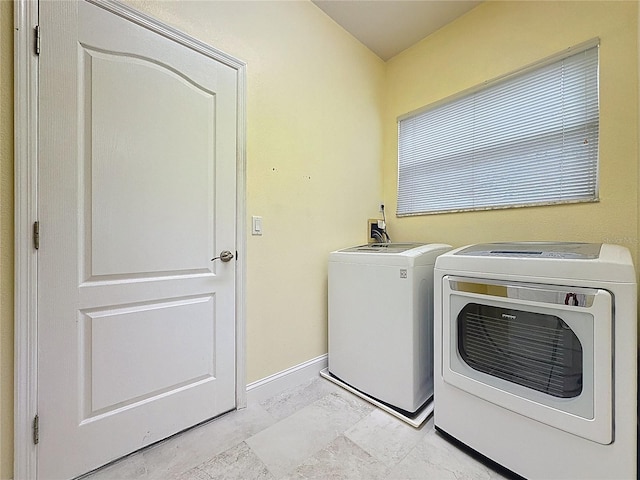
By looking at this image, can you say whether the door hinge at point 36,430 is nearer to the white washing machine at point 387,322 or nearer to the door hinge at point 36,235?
the door hinge at point 36,235

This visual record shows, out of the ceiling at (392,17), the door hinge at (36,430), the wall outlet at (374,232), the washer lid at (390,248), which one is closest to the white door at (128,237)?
the door hinge at (36,430)

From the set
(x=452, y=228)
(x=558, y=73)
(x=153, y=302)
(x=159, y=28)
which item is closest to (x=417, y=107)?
(x=558, y=73)

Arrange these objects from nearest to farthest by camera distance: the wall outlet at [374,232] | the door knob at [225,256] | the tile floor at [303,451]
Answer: the tile floor at [303,451] < the door knob at [225,256] < the wall outlet at [374,232]

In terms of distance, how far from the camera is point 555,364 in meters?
1.07

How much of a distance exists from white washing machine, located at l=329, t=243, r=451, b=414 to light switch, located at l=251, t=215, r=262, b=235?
57 centimetres

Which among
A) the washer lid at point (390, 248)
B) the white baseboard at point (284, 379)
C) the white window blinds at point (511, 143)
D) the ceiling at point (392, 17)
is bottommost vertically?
the white baseboard at point (284, 379)

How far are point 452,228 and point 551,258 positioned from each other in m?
1.07

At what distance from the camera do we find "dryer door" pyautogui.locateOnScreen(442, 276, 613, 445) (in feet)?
3.15

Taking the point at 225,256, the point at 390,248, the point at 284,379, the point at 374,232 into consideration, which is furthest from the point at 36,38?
the point at 374,232

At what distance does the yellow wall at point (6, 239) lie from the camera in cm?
103

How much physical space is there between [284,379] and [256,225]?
1034mm

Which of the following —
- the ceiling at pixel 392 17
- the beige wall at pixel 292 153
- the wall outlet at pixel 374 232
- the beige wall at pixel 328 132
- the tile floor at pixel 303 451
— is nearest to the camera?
the tile floor at pixel 303 451

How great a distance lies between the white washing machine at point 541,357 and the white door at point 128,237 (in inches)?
47.3

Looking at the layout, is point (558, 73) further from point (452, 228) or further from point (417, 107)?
point (452, 228)
